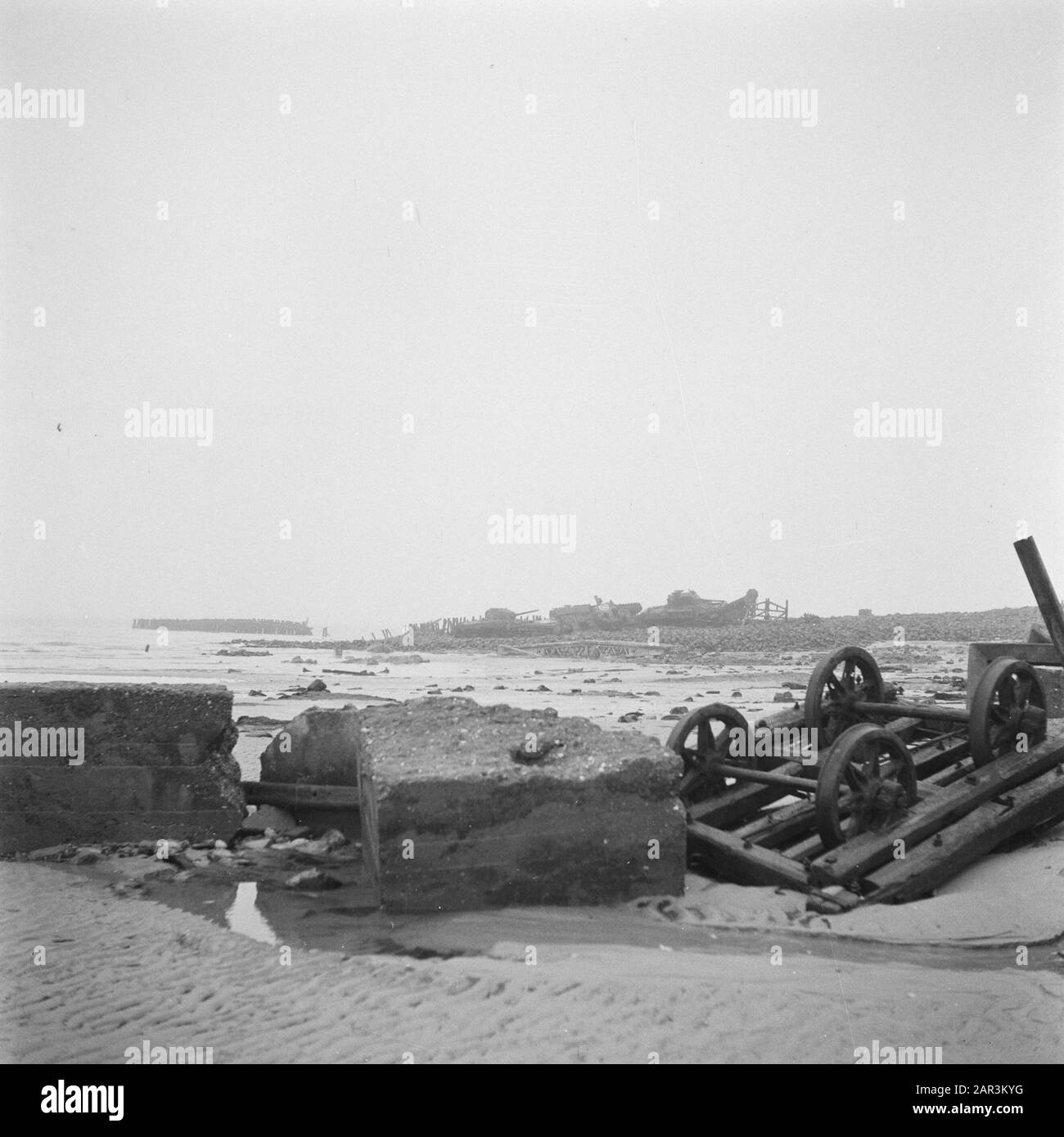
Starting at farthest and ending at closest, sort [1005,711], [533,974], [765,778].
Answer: [1005,711]
[765,778]
[533,974]

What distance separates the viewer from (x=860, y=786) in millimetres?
5305

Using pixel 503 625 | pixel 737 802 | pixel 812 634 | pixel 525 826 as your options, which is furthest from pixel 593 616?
pixel 525 826

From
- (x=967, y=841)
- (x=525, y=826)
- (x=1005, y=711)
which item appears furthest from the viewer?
(x=1005, y=711)

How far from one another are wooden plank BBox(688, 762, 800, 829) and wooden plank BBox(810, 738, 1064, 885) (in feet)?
2.73

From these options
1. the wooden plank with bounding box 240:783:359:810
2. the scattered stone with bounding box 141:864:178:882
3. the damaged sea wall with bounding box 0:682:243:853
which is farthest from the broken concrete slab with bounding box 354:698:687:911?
the wooden plank with bounding box 240:783:359:810

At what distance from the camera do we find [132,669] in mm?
15594

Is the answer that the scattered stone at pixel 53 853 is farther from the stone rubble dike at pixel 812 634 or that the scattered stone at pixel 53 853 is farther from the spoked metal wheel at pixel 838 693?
the stone rubble dike at pixel 812 634

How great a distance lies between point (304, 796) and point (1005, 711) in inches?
194

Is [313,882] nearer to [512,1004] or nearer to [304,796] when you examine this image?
[304,796]

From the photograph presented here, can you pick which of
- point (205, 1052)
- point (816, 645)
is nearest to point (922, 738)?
point (205, 1052)

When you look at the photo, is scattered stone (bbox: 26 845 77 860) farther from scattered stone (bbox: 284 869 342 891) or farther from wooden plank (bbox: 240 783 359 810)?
scattered stone (bbox: 284 869 342 891)

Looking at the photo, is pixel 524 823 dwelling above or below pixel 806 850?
above

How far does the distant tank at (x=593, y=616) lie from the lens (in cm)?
1728
